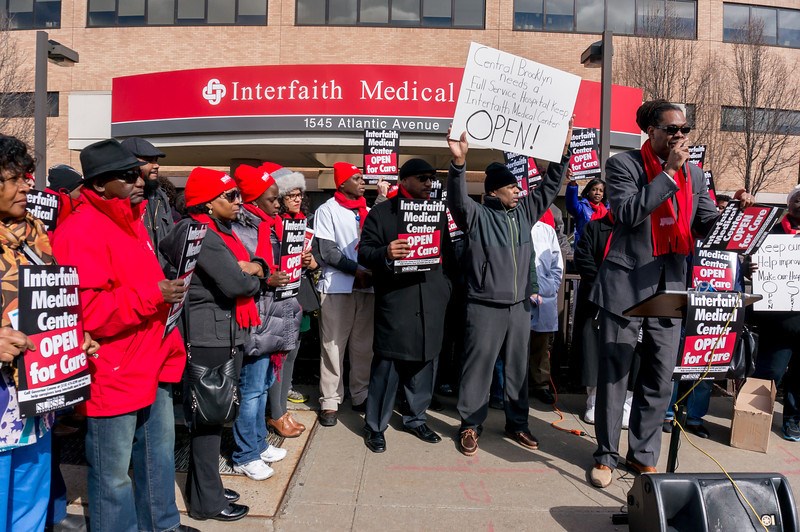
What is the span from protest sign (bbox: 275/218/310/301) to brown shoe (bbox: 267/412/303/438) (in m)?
1.16

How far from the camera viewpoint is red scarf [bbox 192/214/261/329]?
3.51 m

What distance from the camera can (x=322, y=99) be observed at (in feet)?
49.1

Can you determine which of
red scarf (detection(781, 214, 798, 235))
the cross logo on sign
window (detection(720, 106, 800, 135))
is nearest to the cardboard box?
red scarf (detection(781, 214, 798, 235))

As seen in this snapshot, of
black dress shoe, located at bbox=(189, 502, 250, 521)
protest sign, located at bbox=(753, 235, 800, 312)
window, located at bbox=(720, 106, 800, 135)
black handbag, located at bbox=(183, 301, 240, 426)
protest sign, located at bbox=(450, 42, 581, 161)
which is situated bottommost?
black dress shoe, located at bbox=(189, 502, 250, 521)

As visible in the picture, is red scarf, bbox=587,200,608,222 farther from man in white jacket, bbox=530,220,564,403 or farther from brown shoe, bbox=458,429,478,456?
brown shoe, bbox=458,429,478,456

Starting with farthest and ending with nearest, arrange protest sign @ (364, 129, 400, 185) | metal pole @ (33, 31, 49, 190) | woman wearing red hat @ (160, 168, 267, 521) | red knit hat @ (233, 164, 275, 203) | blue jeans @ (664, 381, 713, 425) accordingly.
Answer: metal pole @ (33, 31, 49, 190) < protest sign @ (364, 129, 400, 185) < blue jeans @ (664, 381, 713, 425) < red knit hat @ (233, 164, 275, 203) < woman wearing red hat @ (160, 168, 267, 521)

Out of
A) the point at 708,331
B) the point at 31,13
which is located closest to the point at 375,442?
the point at 708,331

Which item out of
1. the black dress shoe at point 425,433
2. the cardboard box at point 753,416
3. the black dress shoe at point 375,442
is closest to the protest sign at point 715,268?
the cardboard box at point 753,416

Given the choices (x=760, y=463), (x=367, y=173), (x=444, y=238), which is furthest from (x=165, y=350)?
(x=367, y=173)

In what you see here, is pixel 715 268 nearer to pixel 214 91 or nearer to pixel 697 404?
pixel 697 404

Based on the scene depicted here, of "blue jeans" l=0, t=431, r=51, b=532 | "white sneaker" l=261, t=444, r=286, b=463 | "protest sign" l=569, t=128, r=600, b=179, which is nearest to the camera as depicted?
"blue jeans" l=0, t=431, r=51, b=532

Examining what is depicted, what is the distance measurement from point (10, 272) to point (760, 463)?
5034 millimetres

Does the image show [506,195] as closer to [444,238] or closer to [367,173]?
[444,238]

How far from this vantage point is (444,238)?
204 inches
